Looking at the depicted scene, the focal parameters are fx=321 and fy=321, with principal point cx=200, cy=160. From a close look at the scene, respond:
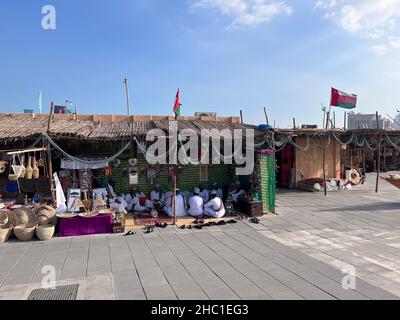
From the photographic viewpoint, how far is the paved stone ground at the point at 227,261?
18.2 feet

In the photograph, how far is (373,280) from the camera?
235 inches

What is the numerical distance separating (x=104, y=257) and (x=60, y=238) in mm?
2272

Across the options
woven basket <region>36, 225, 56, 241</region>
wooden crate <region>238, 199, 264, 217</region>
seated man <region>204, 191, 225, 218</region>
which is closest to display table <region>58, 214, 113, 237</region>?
woven basket <region>36, 225, 56, 241</region>

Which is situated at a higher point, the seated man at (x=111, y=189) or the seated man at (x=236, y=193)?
the seated man at (x=111, y=189)

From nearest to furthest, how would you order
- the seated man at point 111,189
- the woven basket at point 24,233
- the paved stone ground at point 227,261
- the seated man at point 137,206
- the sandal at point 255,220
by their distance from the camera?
the paved stone ground at point 227,261, the woven basket at point 24,233, the sandal at point 255,220, the seated man at point 111,189, the seated man at point 137,206

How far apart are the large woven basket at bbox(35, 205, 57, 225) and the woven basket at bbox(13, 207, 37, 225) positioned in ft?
0.45

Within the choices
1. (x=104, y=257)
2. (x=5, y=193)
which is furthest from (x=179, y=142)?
(x=5, y=193)

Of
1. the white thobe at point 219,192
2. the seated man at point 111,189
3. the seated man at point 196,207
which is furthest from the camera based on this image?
the white thobe at point 219,192

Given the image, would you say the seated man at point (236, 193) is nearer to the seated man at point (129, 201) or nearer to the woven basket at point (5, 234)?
the seated man at point (129, 201)

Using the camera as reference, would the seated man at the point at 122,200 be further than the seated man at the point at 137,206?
No

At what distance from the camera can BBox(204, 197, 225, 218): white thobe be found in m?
11.1

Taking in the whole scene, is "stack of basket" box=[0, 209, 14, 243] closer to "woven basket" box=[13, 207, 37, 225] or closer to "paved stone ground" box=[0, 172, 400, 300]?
"woven basket" box=[13, 207, 37, 225]

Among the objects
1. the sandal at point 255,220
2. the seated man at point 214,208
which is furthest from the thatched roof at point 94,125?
the sandal at point 255,220

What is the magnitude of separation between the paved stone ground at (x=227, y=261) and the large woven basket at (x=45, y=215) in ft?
2.68
